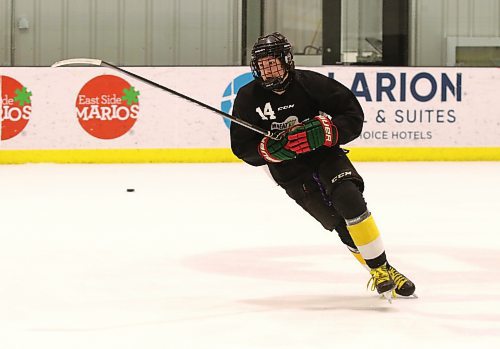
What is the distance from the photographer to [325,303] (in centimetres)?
332

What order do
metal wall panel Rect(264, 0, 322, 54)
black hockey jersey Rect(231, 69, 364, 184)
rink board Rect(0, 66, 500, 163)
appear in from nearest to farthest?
black hockey jersey Rect(231, 69, 364, 184)
rink board Rect(0, 66, 500, 163)
metal wall panel Rect(264, 0, 322, 54)

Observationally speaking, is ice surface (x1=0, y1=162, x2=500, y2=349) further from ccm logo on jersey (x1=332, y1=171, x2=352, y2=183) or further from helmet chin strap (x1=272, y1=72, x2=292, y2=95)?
helmet chin strap (x1=272, y1=72, x2=292, y2=95)

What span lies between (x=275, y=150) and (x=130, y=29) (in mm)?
7500

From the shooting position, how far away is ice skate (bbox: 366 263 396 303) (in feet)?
10.5

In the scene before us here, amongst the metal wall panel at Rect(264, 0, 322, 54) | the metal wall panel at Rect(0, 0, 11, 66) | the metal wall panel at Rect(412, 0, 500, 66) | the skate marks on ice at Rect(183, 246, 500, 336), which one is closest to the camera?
the skate marks on ice at Rect(183, 246, 500, 336)

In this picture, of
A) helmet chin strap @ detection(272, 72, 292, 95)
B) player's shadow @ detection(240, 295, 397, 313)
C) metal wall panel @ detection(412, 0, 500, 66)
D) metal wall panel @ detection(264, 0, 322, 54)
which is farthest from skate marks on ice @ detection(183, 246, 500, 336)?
metal wall panel @ detection(412, 0, 500, 66)

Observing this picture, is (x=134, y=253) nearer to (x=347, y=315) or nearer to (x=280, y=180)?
(x=280, y=180)

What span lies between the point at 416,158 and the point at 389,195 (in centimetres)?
267

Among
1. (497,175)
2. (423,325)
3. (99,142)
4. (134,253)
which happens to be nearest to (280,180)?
(423,325)

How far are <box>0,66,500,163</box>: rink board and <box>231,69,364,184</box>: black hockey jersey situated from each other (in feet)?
18.3

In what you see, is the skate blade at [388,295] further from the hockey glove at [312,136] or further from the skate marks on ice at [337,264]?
the hockey glove at [312,136]

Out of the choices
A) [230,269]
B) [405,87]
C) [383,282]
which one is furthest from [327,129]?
[405,87]

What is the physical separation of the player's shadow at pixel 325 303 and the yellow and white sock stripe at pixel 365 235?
16 centimetres

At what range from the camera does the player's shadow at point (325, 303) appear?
10.6 ft
